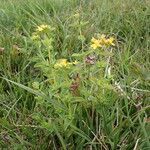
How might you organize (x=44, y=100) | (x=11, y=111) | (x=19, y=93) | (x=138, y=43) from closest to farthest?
(x=44, y=100)
(x=11, y=111)
(x=19, y=93)
(x=138, y=43)

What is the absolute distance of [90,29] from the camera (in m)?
2.23

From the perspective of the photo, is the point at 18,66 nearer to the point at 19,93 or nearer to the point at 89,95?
the point at 19,93

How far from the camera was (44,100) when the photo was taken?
1.45 metres

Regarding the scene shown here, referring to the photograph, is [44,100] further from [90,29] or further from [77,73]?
[90,29]

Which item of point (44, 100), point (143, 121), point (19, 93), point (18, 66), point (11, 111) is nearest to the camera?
point (143, 121)

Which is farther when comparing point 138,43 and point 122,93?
point 138,43

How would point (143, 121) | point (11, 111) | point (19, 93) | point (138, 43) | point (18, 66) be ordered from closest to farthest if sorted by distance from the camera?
point (143, 121)
point (11, 111)
point (19, 93)
point (18, 66)
point (138, 43)

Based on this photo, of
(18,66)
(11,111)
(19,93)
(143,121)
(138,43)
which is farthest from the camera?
(138,43)

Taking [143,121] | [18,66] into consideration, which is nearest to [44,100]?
[143,121]

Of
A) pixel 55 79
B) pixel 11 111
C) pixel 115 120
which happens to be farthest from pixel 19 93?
pixel 115 120

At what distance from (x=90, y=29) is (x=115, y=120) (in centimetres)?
92

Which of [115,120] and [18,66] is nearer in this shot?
[115,120]

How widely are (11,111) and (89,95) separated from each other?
39cm

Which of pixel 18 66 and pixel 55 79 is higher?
pixel 55 79
